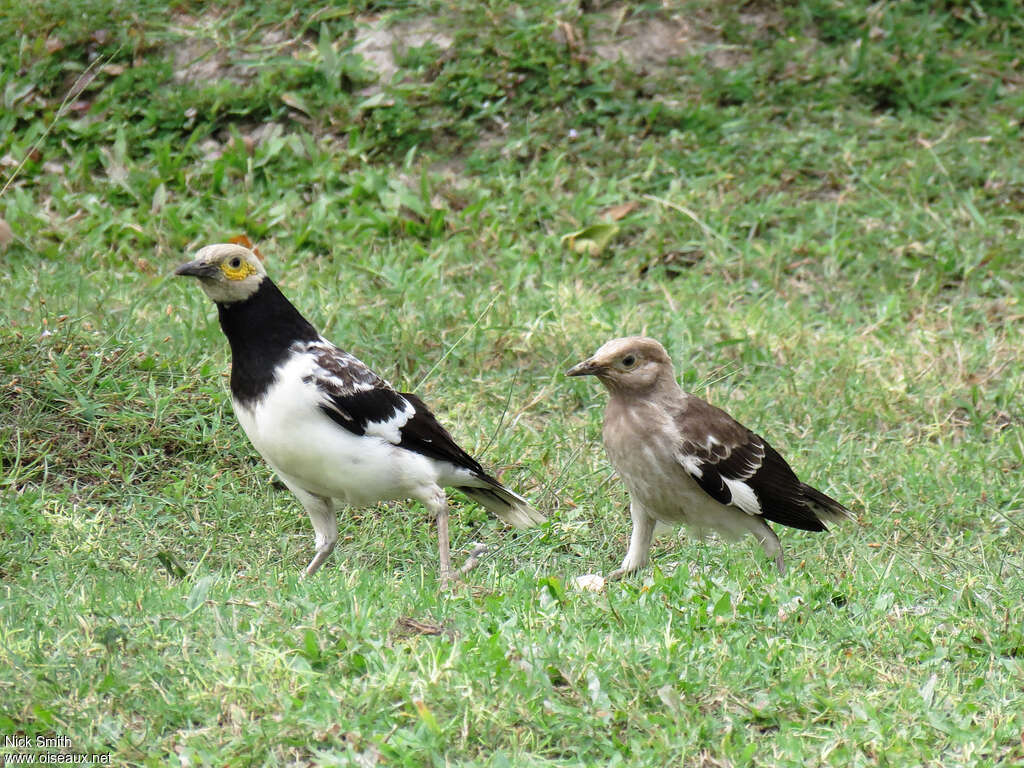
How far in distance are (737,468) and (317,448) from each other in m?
1.92

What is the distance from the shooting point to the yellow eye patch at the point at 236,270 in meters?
6.13

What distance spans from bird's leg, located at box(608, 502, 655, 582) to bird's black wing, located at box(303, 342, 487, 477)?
80 centimetres

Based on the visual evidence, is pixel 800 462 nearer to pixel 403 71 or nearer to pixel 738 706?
pixel 738 706

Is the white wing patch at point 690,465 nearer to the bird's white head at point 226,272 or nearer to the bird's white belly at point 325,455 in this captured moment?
the bird's white belly at point 325,455

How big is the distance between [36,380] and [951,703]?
196 inches

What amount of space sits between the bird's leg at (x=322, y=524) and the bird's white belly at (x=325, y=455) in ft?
0.26

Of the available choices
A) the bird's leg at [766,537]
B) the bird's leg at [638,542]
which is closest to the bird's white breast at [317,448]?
the bird's leg at [638,542]

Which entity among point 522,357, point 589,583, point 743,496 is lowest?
point 522,357

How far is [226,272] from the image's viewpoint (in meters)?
6.14

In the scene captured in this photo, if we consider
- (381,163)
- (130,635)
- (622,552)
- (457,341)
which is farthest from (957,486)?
(381,163)

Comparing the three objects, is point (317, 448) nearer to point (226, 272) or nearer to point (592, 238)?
point (226, 272)

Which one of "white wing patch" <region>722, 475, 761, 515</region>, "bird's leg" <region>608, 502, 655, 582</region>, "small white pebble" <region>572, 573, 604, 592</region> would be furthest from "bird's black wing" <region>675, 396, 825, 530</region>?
"small white pebble" <region>572, 573, 604, 592</region>

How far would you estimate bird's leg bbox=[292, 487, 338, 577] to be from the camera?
649 centimetres

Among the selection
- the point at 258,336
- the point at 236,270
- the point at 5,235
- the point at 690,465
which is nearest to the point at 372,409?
the point at 258,336
